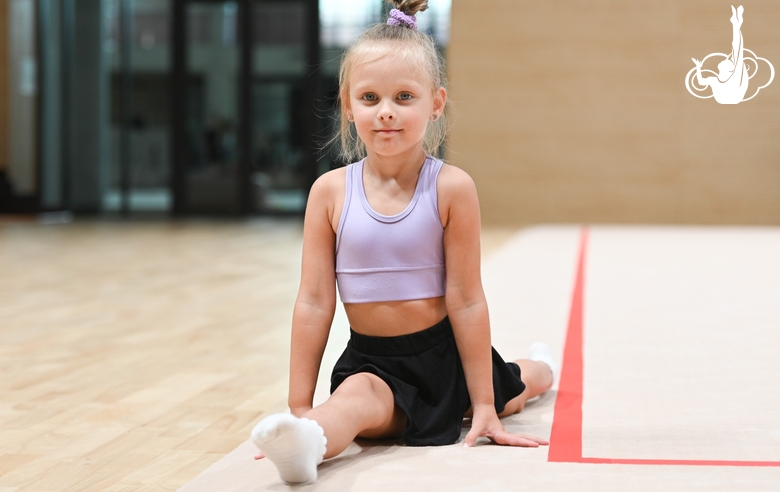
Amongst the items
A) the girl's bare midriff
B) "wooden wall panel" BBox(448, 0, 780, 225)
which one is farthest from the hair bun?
"wooden wall panel" BBox(448, 0, 780, 225)

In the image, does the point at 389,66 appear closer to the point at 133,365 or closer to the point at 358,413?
the point at 358,413

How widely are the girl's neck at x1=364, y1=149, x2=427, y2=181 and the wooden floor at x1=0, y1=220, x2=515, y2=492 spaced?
570 millimetres

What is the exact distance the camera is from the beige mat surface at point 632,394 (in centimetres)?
137

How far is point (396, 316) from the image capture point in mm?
1612

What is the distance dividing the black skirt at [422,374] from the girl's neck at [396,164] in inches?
10.9

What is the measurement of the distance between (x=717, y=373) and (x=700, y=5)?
7.79m

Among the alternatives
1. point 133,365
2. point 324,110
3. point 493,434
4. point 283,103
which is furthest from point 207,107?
point 493,434

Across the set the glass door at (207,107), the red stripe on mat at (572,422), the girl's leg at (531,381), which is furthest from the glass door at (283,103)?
the girl's leg at (531,381)

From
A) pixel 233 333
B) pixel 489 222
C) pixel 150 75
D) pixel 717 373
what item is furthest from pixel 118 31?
pixel 717 373

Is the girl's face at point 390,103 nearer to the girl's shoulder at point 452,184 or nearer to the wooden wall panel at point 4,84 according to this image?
the girl's shoulder at point 452,184

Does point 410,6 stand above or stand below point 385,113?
above

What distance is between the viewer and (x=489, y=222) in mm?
10242

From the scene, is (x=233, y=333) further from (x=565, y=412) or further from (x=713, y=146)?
(x=713, y=146)

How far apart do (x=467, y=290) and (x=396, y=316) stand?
13 centimetres
